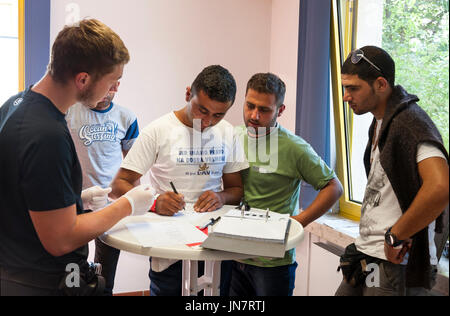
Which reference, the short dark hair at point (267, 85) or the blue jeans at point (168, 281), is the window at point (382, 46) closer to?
the short dark hair at point (267, 85)

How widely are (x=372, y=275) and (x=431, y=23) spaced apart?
→ 4.06ft

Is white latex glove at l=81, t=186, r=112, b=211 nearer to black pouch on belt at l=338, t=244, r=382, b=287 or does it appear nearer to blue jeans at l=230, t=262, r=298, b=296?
blue jeans at l=230, t=262, r=298, b=296

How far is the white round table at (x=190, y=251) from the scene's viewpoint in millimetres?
1124

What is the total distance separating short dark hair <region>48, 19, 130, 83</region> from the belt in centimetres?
52

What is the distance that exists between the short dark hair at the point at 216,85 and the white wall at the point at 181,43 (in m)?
1.22

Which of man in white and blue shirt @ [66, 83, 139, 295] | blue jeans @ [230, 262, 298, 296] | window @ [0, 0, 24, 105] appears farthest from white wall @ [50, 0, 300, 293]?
blue jeans @ [230, 262, 298, 296]

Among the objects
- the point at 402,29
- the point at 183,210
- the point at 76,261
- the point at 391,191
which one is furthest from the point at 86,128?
the point at 402,29

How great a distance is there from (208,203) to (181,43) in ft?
6.02

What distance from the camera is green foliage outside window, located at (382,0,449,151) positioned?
1721mm

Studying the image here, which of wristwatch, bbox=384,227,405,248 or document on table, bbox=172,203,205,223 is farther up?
wristwatch, bbox=384,227,405,248

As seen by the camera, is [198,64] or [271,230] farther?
[198,64]

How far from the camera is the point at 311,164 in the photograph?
1779 millimetres

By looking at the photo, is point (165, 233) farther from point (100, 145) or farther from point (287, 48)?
point (287, 48)

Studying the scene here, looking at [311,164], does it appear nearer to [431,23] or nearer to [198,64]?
[431,23]
